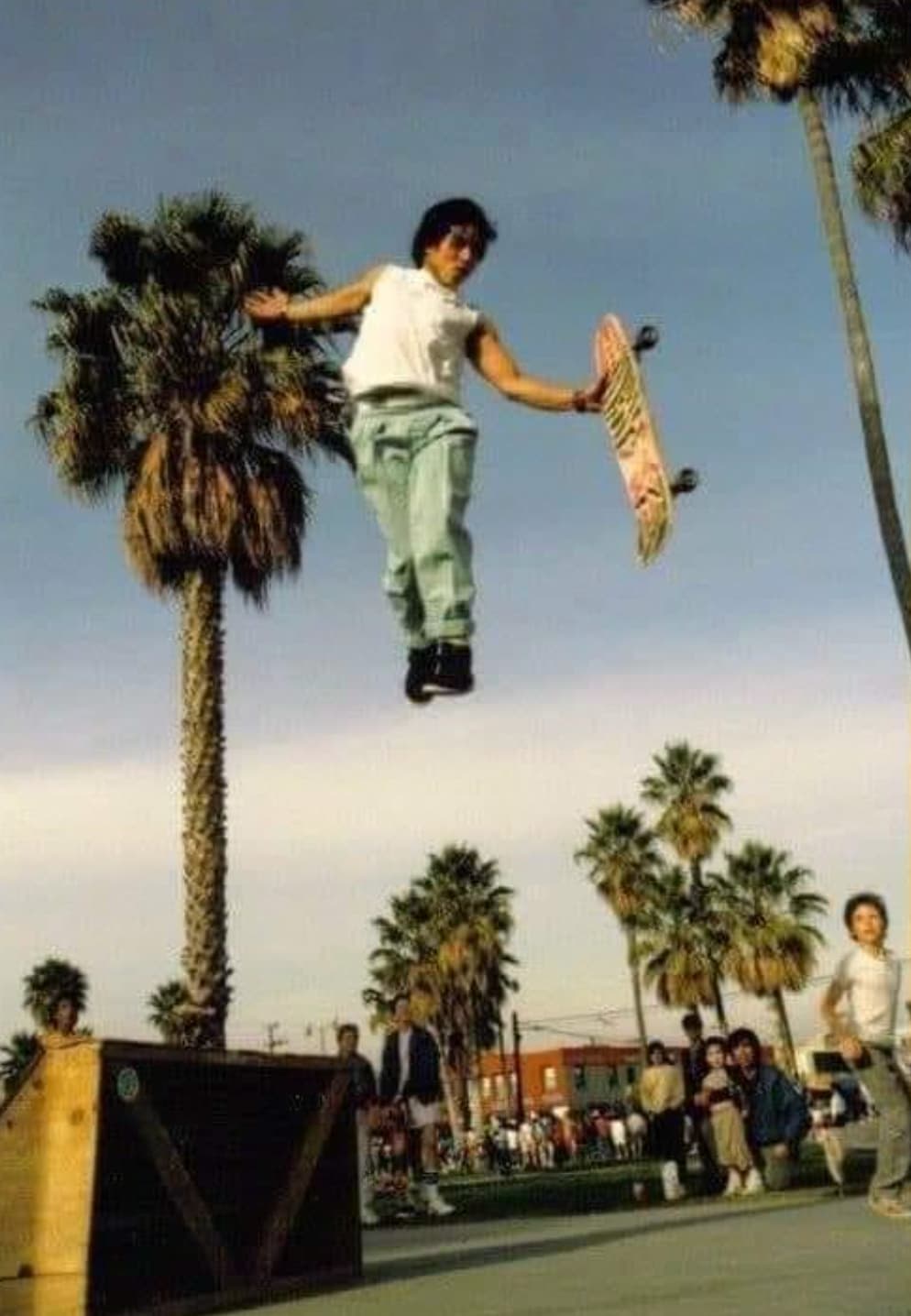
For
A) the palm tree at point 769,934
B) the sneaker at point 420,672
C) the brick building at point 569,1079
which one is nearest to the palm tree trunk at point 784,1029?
the palm tree at point 769,934

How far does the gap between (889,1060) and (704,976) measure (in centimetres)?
4895

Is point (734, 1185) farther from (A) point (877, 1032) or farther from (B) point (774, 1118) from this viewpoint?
(A) point (877, 1032)

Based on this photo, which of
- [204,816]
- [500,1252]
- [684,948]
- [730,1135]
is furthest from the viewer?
[684,948]

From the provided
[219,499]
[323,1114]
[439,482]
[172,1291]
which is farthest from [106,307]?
[439,482]

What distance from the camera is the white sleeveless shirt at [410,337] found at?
4707 millimetres

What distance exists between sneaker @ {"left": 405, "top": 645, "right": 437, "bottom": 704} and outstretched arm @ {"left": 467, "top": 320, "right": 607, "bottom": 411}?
0.88 meters

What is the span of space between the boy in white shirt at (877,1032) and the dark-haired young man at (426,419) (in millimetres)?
3238

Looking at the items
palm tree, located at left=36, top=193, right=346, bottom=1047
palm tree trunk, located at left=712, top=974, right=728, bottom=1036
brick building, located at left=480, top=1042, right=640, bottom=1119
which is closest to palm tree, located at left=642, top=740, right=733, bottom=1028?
palm tree trunk, located at left=712, top=974, right=728, bottom=1036

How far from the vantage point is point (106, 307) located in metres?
21.9

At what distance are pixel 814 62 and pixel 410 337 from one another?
60.6ft

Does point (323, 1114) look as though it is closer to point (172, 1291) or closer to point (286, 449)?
point (172, 1291)


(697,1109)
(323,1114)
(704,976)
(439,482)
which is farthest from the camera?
(704,976)

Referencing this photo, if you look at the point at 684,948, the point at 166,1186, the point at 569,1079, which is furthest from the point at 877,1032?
the point at 569,1079

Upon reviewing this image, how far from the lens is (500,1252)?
8.33m
